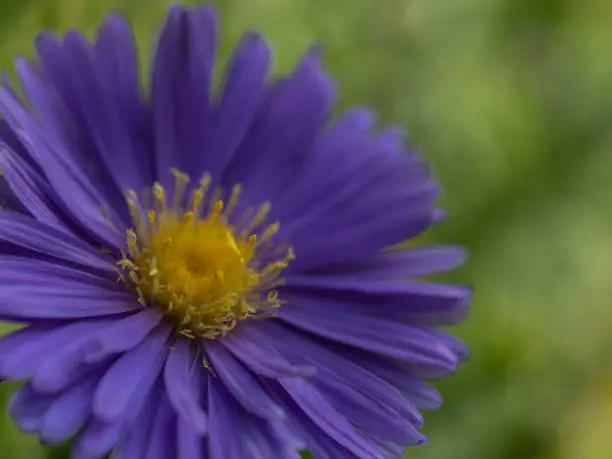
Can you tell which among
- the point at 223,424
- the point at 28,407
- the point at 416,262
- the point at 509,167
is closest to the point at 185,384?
the point at 223,424

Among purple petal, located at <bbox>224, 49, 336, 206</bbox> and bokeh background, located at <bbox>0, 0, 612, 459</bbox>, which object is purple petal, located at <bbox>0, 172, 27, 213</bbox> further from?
bokeh background, located at <bbox>0, 0, 612, 459</bbox>

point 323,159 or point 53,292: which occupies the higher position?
point 323,159

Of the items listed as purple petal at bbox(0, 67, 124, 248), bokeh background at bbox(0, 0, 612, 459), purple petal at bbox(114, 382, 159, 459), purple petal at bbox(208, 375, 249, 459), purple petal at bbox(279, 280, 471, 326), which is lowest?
purple petal at bbox(114, 382, 159, 459)

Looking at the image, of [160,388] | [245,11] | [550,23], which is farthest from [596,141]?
[160,388]

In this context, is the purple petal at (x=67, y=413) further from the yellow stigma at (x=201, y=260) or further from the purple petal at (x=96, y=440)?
the yellow stigma at (x=201, y=260)

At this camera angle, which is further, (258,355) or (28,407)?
(258,355)

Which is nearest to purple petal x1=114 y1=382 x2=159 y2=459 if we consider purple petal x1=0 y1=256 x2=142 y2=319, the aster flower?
the aster flower

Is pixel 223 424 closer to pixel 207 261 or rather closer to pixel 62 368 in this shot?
pixel 62 368
